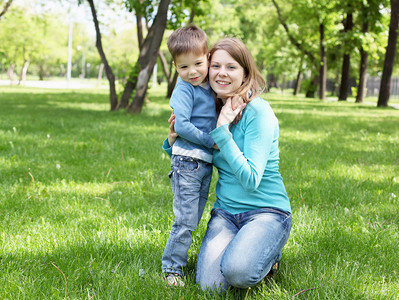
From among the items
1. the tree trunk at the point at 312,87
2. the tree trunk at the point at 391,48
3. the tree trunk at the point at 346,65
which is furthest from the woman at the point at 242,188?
the tree trunk at the point at 312,87

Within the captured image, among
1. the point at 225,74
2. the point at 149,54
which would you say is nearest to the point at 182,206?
the point at 225,74

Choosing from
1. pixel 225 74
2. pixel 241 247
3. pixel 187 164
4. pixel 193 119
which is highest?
pixel 225 74

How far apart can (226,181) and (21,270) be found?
4.77 ft

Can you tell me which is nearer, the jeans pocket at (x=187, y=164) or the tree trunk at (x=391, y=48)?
the jeans pocket at (x=187, y=164)

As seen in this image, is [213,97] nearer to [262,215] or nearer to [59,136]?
[262,215]

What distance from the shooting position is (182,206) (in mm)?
2701

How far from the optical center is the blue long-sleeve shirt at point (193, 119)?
2.64 meters

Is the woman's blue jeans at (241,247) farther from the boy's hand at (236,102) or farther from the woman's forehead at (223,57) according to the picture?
the woman's forehead at (223,57)

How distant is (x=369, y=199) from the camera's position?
4348mm

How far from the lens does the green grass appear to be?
8.38 ft

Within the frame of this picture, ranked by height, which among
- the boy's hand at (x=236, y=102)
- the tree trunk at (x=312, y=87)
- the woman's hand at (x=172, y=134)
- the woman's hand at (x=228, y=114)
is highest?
the tree trunk at (x=312, y=87)

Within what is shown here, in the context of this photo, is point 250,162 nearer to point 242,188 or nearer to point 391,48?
point 242,188

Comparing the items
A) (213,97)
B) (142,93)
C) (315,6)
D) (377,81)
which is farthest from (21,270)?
(377,81)

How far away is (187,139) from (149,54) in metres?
9.40
